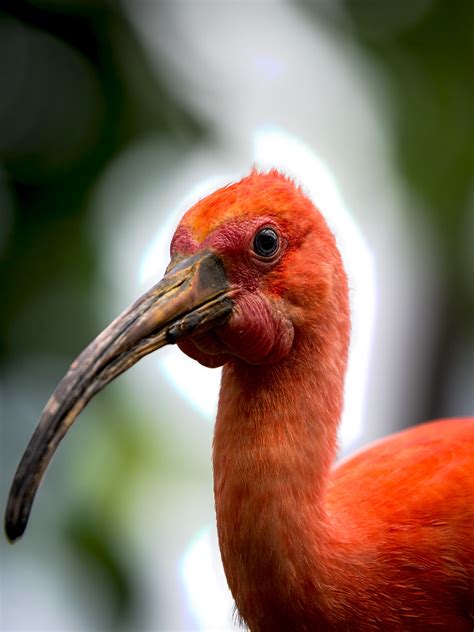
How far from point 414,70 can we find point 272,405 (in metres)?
4.57

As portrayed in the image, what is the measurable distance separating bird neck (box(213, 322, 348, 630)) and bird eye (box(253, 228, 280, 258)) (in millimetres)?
261

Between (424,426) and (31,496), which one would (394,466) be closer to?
(424,426)

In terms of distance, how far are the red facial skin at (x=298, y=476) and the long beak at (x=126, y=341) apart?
58 millimetres

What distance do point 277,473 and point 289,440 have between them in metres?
0.10

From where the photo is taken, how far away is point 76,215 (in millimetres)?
5766

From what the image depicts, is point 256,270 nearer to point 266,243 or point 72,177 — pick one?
point 266,243

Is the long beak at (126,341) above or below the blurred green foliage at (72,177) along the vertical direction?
below

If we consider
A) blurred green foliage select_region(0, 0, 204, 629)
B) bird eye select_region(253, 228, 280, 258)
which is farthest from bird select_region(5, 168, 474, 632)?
blurred green foliage select_region(0, 0, 204, 629)

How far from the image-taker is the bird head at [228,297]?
227 centimetres

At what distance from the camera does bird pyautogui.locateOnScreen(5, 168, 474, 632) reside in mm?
2502

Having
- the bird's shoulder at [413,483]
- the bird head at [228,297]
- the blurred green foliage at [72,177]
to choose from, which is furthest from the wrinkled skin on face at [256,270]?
the blurred green foliage at [72,177]

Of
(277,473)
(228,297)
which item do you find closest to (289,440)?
(277,473)

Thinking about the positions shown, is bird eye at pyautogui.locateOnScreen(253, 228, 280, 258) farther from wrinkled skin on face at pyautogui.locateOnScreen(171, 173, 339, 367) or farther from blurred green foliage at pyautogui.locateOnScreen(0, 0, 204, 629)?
blurred green foliage at pyautogui.locateOnScreen(0, 0, 204, 629)

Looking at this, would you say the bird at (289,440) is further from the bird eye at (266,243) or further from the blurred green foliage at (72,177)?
the blurred green foliage at (72,177)
